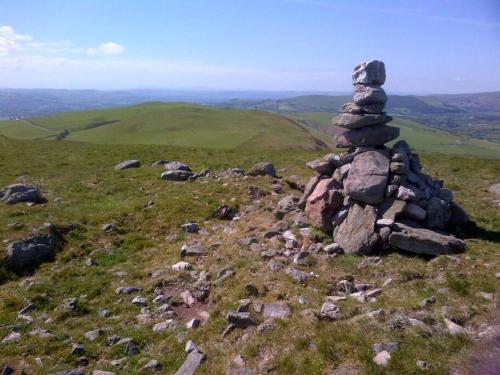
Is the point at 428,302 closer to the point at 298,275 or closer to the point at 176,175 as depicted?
the point at 298,275

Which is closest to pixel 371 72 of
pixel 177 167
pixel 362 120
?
pixel 362 120

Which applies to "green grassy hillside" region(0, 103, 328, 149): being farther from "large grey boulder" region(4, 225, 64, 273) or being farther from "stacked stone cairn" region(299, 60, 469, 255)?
"large grey boulder" region(4, 225, 64, 273)

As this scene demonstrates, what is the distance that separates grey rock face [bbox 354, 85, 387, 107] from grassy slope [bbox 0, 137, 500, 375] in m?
7.06

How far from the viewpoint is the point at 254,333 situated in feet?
36.1

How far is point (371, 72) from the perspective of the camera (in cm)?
1912

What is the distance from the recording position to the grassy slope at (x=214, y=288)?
31.8 feet

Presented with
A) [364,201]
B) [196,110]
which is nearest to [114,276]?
[364,201]

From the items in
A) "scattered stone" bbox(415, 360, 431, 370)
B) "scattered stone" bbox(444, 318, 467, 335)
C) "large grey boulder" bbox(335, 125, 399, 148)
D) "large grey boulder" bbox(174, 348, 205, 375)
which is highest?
"large grey boulder" bbox(335, 125, 399, 148)

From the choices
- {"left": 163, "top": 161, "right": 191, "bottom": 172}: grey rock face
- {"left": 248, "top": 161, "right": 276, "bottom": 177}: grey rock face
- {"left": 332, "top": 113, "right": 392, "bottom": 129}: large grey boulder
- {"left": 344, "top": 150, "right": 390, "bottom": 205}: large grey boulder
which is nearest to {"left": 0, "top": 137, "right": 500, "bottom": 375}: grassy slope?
{"left": 248, "top": 161, "right": 276, "bottom": 177}: grey rock face

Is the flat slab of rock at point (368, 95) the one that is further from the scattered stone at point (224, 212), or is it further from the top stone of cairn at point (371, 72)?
the scattered stone at point (224, 212)

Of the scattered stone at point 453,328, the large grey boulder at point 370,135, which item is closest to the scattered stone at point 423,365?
the scattered stone at point 453,328

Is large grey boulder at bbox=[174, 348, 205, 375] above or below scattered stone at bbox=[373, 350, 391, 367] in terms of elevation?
below

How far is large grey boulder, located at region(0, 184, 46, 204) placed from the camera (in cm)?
2326

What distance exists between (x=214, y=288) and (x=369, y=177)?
325 inches
